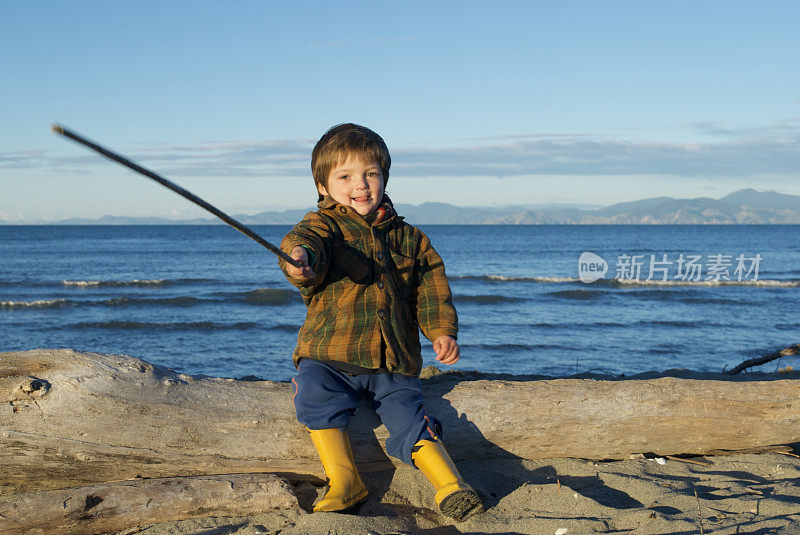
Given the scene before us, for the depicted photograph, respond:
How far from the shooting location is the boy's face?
3131mm

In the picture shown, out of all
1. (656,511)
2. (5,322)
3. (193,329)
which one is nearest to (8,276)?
(5,322)

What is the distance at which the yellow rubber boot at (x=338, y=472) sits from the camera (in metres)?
2.91

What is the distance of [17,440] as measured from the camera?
2.79 meters

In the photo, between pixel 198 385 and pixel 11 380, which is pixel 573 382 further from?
pixel 11 380

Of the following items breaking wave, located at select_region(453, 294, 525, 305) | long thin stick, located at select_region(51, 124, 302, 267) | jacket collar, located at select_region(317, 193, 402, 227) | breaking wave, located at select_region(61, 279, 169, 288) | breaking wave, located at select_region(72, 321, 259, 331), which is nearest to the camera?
long thin stick, located at select_region(51, 124, 302, 267)

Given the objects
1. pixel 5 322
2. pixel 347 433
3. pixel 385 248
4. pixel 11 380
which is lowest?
pixel 5 322

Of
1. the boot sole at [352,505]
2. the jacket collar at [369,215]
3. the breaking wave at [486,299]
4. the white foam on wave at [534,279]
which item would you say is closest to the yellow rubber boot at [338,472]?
the boot sole at [352,505]

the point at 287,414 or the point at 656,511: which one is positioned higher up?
the point at 287,414

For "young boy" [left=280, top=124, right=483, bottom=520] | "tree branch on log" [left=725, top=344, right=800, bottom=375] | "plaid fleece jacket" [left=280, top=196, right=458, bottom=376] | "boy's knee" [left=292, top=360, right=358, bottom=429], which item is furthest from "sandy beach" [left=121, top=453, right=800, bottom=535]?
"tree branch on log" [left=725, top=344, right=800, bottom=375]

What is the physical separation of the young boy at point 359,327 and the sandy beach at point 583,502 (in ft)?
0.63

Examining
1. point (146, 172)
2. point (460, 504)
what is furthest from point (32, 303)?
point (146, 172)

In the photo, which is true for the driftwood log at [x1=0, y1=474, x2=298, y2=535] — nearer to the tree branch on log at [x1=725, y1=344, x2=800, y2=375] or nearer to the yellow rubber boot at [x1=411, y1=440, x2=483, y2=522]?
the yellow rubber boot at [x1=411, y1=440, x2=483, y2=522]

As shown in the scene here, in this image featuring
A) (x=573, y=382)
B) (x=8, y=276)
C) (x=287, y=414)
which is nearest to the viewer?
(x=287, y=414)

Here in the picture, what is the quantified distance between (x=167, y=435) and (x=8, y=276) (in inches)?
820
